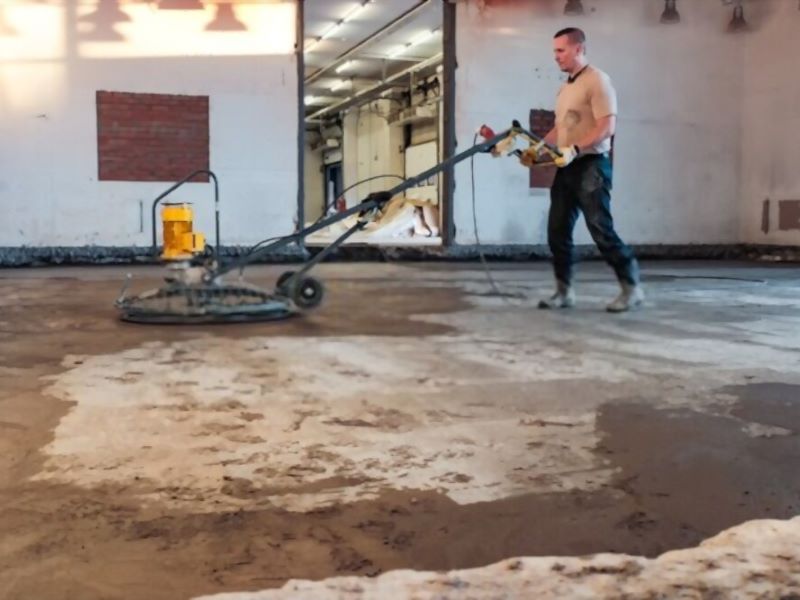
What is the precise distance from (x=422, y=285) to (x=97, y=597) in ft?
16.5

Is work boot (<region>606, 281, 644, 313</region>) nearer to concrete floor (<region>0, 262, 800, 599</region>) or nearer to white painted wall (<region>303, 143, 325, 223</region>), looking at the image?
concrete floor (<region>0, 262, 800, 599</region>)

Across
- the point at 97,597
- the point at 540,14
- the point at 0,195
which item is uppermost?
the point at 540,14

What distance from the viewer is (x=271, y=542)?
132 cm

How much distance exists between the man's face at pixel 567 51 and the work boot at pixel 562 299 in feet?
3.73

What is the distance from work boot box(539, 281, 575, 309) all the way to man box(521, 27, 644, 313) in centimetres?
13

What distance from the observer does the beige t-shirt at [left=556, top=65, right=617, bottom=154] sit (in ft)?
13.6

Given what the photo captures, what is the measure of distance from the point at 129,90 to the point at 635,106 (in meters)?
5.82

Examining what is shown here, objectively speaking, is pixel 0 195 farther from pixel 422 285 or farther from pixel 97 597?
pixel 97 597

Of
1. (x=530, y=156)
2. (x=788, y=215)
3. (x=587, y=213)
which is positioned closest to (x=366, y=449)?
(x=530, y=156)

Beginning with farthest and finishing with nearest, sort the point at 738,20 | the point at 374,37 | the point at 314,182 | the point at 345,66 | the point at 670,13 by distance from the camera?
the point at 314,182, the point at 345,66, the point at 374,37, the point at 738,20, the point at 670,13

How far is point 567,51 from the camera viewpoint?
4.21m

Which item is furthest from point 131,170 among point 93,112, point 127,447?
point 127,447

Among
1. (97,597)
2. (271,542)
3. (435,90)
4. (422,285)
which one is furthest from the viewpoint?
(435,90)

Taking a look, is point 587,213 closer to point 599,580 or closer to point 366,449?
Answer: point 366,449
